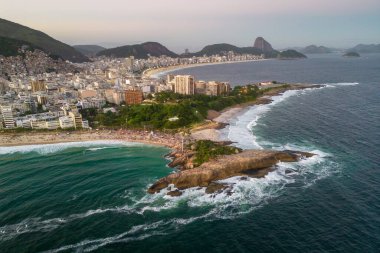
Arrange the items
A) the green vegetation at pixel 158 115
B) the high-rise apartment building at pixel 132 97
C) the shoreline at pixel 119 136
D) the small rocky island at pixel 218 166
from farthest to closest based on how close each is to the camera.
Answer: the high-rise apartment building at pixel 132 97 < the green vegetation at pixel 158 115 < the shoreline at pixel 119 136 < the small rocky island at pixel 218 166

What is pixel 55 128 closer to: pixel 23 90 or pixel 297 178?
pixel 23 90

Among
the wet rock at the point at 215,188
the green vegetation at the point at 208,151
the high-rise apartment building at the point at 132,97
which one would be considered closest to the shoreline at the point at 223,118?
the green vegetation at the point at 208,151

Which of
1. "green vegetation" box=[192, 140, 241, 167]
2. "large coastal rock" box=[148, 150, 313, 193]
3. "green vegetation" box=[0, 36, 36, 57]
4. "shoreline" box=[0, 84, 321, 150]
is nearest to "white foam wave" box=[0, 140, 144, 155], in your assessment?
"shoreline" box=[0, 84, 321, 150]

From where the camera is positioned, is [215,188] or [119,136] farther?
[119,136]

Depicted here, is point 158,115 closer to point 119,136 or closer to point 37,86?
point 119,136

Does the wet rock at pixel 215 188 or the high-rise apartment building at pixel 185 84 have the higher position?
the high-rise apartment building at pixel 185 84

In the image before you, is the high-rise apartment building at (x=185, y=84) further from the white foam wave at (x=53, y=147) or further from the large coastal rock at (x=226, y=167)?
the large coastal rock at (x=226, y=167)

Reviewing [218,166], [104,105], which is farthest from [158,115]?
[218,166]
